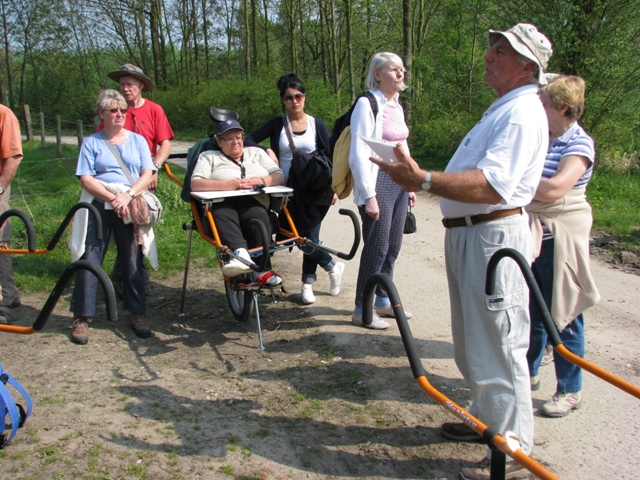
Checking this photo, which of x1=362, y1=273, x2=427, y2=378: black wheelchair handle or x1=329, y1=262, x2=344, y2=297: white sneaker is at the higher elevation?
x1=362, y1=273, x2=427, y2=378: black wheelchair handle

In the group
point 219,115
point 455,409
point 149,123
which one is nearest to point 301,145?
point 219,115

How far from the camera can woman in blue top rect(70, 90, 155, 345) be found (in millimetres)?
4605

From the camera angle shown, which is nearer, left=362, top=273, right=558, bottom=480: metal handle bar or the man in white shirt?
left=362, top=273, right=558, bottom=480: metal handle bar

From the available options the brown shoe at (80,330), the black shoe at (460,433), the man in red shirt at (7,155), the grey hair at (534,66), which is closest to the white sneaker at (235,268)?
the brown shoe at (80,330)

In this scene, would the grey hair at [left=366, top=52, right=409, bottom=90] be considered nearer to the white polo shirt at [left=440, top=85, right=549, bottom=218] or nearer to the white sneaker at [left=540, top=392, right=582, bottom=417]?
the white polo shirt at [left=440, top=85, right=549, bottom=218]

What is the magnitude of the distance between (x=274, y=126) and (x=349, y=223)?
3701 millimetres

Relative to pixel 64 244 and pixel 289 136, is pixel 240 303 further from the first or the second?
pixel 64 244

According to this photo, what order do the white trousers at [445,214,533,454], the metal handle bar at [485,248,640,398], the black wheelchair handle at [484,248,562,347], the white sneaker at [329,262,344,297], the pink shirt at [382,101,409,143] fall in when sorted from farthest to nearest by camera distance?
the white sneaker at [329,262,344,297] → the pink shirt at [382,101,409,143] → the white trousers at [445,214,533,454] → the black wheelchair handle at [484,248,562,347] → the metal handle bar at [485,248,640,398]

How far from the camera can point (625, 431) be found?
3326mm

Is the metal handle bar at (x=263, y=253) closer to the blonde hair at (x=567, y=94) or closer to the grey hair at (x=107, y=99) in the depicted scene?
the grey hair at (x=107, y=99)

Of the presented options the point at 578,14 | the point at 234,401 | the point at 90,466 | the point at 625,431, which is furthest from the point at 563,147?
the point at 578,14

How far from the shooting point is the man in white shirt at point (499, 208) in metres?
2.47

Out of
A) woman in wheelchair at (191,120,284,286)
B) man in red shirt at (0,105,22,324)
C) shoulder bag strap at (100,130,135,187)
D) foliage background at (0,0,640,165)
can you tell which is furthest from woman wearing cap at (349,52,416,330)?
foliage background at (0,0,640,165)

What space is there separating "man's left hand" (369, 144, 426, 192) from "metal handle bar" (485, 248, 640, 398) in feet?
1.46
